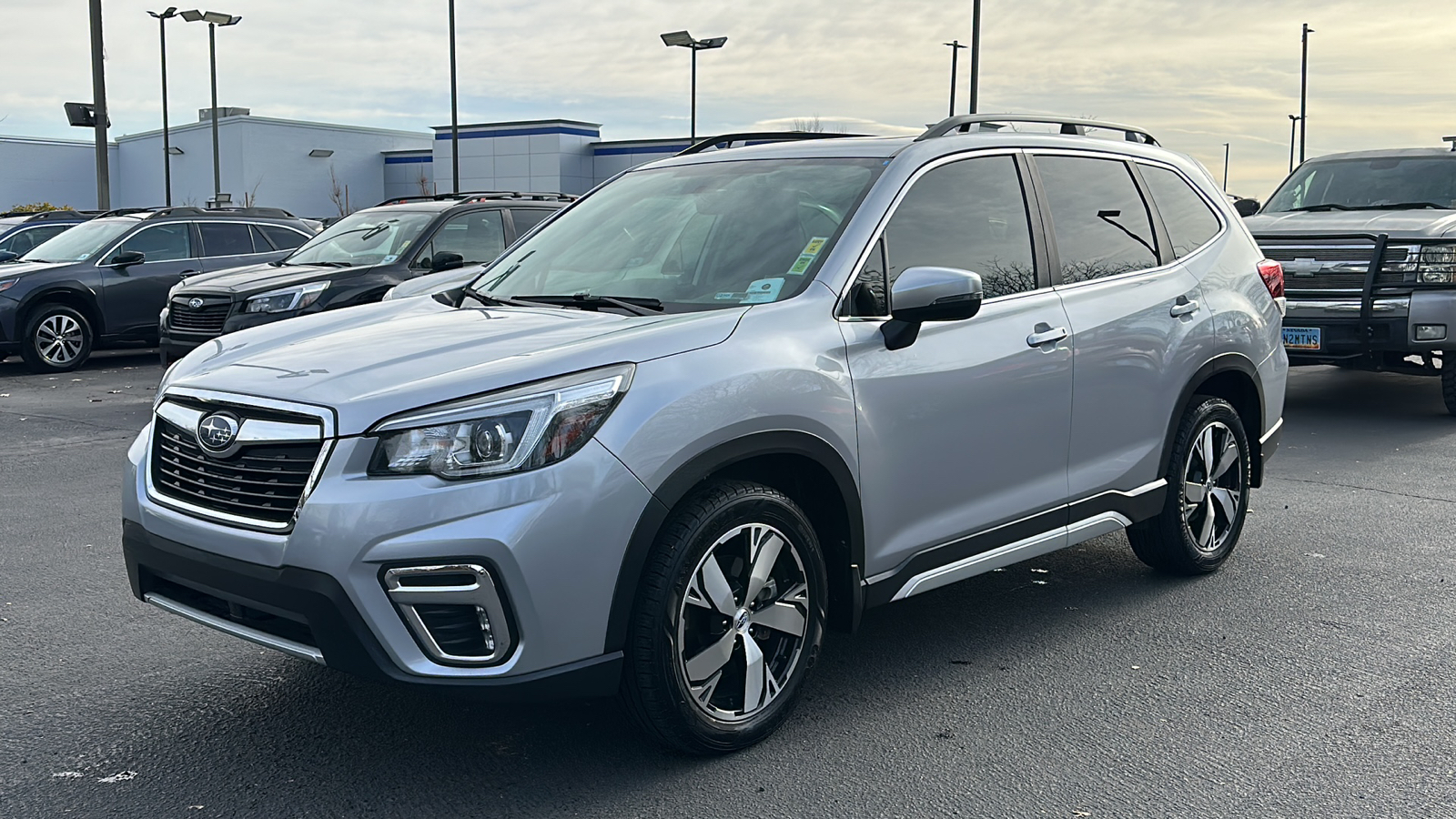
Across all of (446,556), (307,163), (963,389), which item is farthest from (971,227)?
(307,163)

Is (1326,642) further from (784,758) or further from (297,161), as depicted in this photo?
(297,161)

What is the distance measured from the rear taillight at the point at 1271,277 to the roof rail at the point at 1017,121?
758 millimetres

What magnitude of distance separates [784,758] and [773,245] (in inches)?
62.7

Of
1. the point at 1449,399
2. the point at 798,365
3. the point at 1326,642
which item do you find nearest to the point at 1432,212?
the point at 1449,399

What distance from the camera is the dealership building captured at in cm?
5403

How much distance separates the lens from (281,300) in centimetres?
1089

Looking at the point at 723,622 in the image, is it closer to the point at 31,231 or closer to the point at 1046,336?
the point at 1046,336

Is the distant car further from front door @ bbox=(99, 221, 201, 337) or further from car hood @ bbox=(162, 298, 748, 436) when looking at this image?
car hood @ bbox=(162, 298, 748, 436)

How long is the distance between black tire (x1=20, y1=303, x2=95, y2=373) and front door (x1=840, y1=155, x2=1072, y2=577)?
1232cm

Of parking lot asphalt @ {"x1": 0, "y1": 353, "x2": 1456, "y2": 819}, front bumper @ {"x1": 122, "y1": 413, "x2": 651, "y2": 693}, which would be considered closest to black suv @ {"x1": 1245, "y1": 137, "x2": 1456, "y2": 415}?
parking lot asphalt @ {"x1": 0, "y1": 353, "x2": 1456, "y2": 819}

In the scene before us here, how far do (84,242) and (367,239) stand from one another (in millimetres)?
4931

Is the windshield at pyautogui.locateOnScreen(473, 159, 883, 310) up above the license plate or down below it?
above

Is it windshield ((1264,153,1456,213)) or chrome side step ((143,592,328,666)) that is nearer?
chrome side step ((143,592,328,666))

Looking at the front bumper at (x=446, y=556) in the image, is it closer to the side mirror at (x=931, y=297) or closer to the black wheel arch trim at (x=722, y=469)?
the black wheel arch trim at (x=722, y=469)
